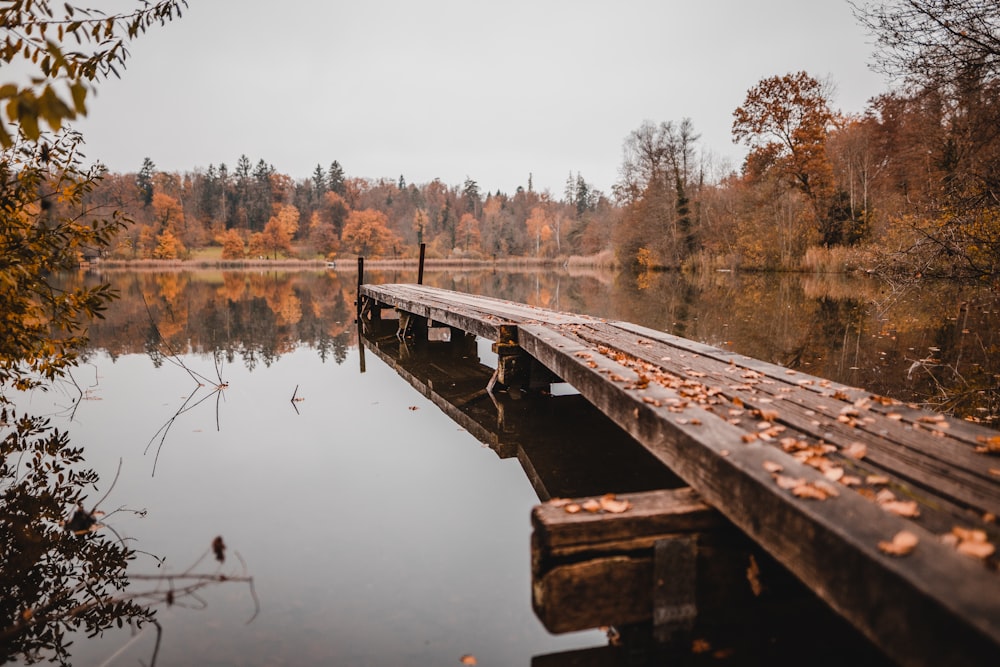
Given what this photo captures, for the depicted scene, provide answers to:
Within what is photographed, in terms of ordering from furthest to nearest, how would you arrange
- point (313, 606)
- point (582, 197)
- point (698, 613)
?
point (582, 197) < point (313, 606) < point (698, 613)

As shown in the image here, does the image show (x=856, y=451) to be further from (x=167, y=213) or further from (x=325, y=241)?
(x=167, y=213)

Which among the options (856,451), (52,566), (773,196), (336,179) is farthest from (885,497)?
(336,179)

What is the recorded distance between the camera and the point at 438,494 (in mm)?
4641

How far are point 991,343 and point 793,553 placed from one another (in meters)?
9.98

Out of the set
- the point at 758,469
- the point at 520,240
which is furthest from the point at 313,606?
the point at 520,240

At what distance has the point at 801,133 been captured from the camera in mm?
27125

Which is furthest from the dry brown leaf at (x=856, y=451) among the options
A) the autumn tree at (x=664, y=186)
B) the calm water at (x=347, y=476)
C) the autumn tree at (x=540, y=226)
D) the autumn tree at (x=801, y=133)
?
the autumn tree at (x=540, y=226)

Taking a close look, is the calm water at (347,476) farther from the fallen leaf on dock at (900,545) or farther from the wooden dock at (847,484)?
the fallen leaf on dock at (900,545)

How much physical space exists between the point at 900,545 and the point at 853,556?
136 mm

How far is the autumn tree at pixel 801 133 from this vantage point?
1062 inches

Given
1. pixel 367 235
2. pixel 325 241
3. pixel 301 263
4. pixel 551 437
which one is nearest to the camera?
pixel 551 437

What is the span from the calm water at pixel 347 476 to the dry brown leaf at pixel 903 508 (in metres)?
1.60

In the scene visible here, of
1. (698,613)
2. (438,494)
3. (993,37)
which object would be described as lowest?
(438,494)

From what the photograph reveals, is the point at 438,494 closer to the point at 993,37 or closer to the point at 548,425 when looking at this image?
the point at 548,425
